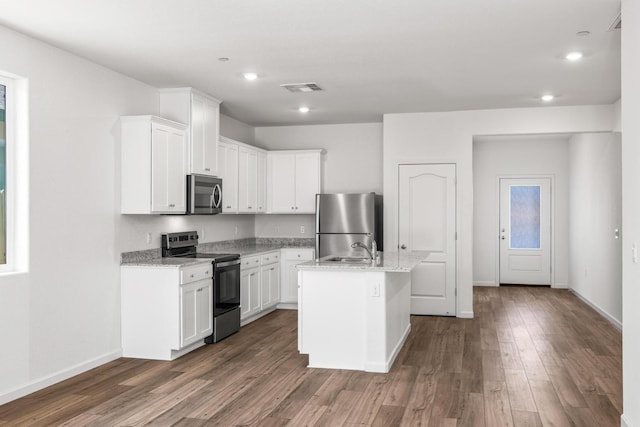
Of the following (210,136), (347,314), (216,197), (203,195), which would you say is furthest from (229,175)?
(347,314)

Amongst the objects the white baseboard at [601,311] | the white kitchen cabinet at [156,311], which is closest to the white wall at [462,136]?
the white baseboard at [601,311]

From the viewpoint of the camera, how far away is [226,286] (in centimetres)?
602

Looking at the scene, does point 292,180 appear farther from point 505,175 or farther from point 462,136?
point 505,175

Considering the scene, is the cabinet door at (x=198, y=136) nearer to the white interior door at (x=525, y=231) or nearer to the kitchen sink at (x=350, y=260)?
the kitchen sink at (x=350, y=260)

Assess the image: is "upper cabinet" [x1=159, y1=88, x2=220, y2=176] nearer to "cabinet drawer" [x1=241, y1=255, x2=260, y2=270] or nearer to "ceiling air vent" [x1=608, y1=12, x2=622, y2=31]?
"cabinet drawer" [x1=241, y1=255, x2=260, y2=270]

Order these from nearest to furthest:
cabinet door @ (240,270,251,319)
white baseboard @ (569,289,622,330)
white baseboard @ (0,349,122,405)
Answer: white baseboard @ (0,349,122,405), cabinet door @ (240,270,251,319), white baseboard @ (569,289,622,330)

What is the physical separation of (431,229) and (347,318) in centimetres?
287

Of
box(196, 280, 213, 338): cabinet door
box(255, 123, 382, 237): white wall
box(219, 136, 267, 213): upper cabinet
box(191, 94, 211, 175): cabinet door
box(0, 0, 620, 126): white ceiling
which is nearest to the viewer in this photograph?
box(0, 0, 620, 126): white ceiling

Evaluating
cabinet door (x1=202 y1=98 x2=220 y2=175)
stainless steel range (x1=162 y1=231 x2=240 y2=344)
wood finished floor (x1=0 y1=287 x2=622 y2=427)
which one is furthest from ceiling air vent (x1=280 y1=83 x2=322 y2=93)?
wood finished floor (x1=0 y1=287 x2=622 y2=427)

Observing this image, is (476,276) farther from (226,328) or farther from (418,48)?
(418,48)

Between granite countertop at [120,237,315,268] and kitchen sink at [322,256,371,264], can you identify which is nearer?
kitchen sink at [322,256,371,264]

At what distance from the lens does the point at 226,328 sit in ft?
19.8

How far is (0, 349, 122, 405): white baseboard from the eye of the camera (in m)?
4.02

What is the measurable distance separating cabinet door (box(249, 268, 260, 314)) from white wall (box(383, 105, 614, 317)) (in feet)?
5.84
